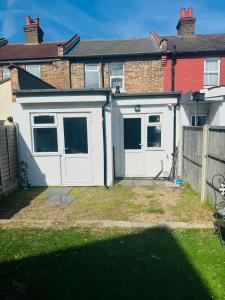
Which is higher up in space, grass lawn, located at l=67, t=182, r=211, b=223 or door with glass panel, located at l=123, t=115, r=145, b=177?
door with glass panel, located at l=123, t=115, r=145, b=177

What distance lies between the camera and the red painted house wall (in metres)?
15.4

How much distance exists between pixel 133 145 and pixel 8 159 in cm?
467

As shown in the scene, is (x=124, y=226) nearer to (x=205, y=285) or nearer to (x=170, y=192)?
(x=205, y=285)

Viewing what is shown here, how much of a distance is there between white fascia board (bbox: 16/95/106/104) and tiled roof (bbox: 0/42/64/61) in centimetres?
918

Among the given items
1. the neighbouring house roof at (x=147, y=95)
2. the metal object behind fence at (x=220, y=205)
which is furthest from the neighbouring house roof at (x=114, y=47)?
the metal object behind fence at (x=220, y=205)

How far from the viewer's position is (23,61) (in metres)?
16.3

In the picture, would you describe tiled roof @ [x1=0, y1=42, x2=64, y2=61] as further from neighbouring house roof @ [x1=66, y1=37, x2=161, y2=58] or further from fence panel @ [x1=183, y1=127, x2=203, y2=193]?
fence panel @ [x1=183, y1=127, x2=203, y2=193]

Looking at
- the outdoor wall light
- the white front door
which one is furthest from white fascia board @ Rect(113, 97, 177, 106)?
the white front door

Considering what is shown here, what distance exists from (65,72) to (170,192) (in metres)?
11.5

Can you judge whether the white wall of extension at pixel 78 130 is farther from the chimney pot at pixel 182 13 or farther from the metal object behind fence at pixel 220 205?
the chimney pot at pixel 182 13

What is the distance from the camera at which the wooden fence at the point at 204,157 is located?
18.2ft

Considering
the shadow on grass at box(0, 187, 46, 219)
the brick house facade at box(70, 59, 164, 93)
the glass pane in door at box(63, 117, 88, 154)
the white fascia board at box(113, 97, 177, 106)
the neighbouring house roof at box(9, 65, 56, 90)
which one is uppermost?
the brick house facade at box(70, 59, 164, 93)

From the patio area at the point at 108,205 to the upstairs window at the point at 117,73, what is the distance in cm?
918

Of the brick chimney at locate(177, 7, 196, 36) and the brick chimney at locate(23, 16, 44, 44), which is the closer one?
the brick chimney at locate(177, 7, 196, 36)
